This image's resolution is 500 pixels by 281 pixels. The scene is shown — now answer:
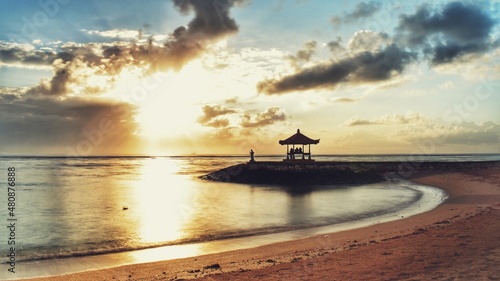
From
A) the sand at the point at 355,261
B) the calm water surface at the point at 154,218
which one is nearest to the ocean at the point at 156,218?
the calm water surface at the point at 154,218

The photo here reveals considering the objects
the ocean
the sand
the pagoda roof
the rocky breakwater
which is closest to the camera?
the sand

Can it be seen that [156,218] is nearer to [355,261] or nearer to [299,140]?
[355,261]

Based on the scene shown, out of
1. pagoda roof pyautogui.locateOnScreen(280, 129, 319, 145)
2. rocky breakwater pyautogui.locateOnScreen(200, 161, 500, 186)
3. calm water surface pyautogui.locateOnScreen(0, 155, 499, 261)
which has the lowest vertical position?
calm water surface pyautogui.locateOnScreen(0, 155, 499, 261)

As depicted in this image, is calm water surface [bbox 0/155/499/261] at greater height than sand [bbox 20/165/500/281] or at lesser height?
lesser

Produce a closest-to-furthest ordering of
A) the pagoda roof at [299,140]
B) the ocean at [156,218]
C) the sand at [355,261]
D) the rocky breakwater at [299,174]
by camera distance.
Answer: the sand at [355,261] < the ocean at [156,218] < the pagoda roof at [299,140] < the rocky breakwater at [299,174]

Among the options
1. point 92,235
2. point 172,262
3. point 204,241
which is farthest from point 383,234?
point 92,235

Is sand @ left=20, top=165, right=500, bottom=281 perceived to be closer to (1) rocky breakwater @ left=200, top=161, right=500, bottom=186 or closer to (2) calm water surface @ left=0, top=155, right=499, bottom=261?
(2) calm water surface @ left=0, top=155, right=499, bottom=261

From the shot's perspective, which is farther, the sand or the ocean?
the ocean

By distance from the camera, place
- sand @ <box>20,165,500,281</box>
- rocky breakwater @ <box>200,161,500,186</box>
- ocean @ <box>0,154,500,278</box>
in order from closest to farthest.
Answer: sand @ <box>20,165,500,281</box> < ocean @ <box>0,154,500,278</box> < rocky breakwater @ <box>200,161,500,186</box>

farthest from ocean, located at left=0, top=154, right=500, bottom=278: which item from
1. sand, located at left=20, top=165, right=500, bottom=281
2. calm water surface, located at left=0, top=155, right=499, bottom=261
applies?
sand, located at left=20, top=165, right=500, bottom=281

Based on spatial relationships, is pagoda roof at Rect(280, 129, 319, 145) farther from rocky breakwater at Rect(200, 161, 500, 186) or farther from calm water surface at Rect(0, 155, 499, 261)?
calm water surface at Rect(0, 155, 499, 261)

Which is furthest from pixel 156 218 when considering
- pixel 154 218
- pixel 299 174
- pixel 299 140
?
pixel 299 174

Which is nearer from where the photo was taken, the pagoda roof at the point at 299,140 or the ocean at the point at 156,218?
the ocean at the point at 156,218

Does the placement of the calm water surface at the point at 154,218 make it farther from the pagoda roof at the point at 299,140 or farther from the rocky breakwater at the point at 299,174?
the pagoda roof at the point at 299,140
